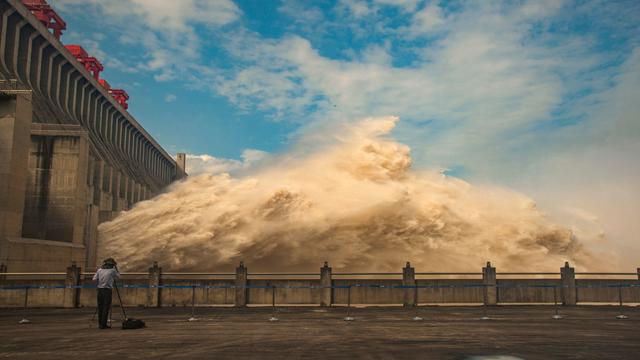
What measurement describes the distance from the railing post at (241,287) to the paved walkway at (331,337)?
4.26 m

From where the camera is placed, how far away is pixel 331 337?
1272 cm

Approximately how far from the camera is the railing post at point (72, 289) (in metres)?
24.0

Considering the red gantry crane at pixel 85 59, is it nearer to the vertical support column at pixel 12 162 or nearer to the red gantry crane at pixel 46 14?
the red gantry crane at pixel 46 14

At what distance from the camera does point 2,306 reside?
77.5 feet

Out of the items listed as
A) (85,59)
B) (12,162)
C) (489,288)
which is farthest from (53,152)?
(85,59)

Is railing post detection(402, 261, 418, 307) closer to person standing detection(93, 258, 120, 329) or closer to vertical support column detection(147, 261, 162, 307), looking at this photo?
vertical support column detection(147, 261, 162, 307)

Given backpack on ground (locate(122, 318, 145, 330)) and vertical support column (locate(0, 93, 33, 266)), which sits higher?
vertical support column (locate(0, 93, 33, 266))

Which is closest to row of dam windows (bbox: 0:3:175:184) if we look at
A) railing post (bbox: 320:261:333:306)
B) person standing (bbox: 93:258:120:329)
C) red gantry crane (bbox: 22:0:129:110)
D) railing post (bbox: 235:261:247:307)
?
red gantry crane (bbox: 22:0:129:110)

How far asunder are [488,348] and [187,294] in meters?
17.2

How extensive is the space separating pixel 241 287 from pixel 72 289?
8013 mm

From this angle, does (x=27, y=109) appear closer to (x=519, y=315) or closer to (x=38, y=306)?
(x=38, y=306)

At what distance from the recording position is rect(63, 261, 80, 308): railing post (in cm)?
2398

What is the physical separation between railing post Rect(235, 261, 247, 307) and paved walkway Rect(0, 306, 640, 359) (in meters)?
4.26

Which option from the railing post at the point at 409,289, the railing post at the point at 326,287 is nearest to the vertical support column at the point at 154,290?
the railing post at the point at 326,287
